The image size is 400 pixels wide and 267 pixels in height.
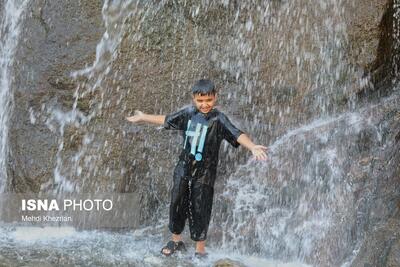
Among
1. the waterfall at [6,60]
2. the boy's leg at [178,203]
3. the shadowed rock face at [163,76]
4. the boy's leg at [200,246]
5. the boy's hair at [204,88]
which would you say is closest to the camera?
the boy's hair at [204,88]

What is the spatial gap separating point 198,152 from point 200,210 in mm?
458

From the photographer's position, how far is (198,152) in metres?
4.78

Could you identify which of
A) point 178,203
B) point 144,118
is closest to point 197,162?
point 178,203

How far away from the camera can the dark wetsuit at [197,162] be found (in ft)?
15.7

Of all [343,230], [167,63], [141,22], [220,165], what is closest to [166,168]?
[220,165]

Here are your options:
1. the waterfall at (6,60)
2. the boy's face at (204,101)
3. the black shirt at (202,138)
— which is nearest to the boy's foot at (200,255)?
the black shirt at (202,138)

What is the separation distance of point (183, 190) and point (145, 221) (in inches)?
46.3

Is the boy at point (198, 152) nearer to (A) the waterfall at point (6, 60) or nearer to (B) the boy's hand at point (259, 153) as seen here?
(B) the boy's hand at point (259, 153)

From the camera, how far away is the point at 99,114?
6094 mm

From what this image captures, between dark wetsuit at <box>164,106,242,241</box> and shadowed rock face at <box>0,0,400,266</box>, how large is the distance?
3.59 ft

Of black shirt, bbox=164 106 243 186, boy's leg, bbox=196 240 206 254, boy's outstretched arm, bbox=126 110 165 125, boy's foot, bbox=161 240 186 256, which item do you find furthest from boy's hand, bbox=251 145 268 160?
boy's foot, bbox=161 240 186 256

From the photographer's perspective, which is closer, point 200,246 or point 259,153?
point 259,153

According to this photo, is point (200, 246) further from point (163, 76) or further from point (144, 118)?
point (163, 76)

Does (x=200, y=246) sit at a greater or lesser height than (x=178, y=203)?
lesser
